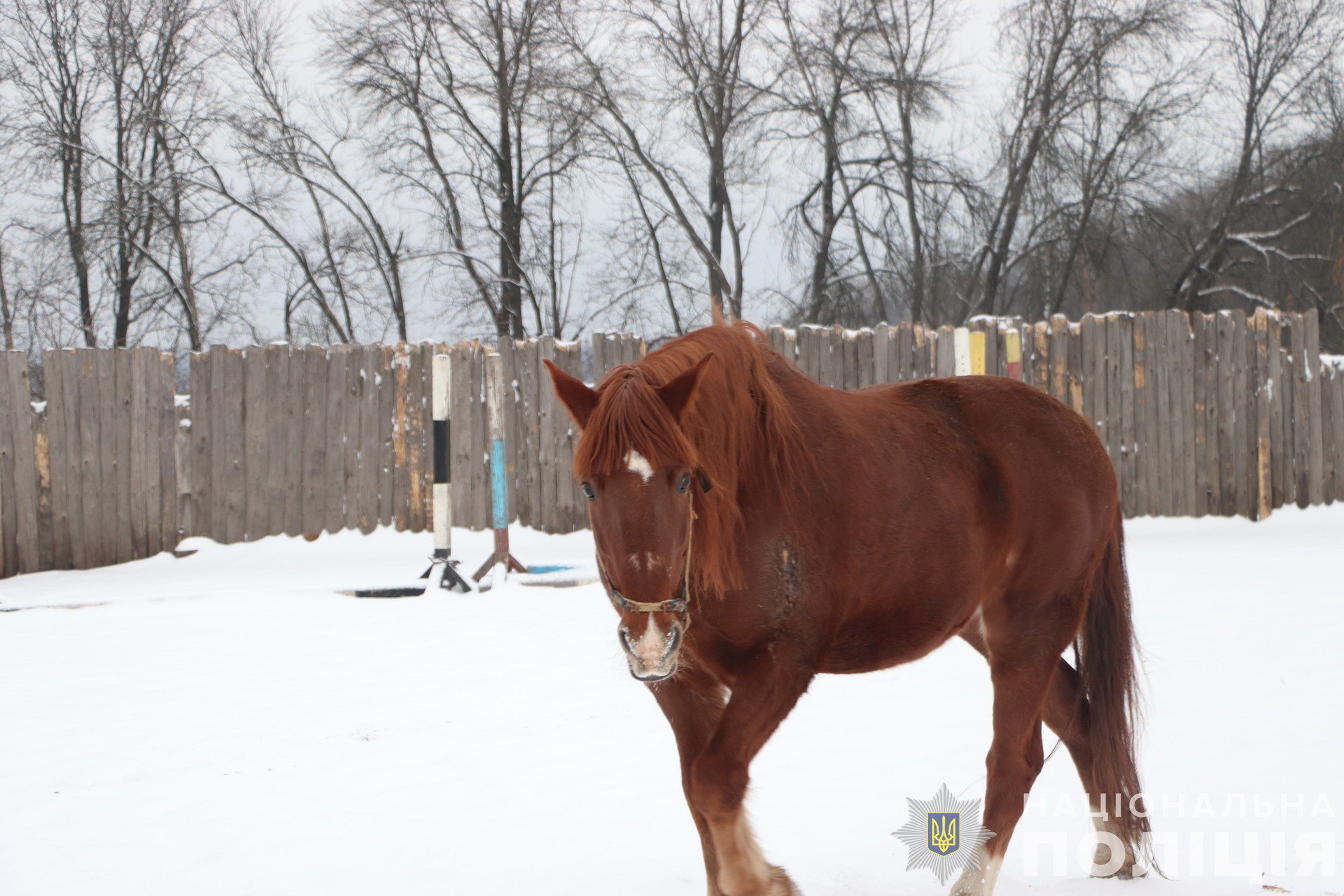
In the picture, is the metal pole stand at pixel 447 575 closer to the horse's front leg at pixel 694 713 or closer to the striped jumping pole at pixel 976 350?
the striped jumping pole at pixel 976 350

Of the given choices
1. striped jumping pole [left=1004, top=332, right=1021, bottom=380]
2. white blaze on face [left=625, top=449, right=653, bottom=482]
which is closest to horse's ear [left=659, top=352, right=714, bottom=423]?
white blaze on face [left=625, top=449, right=653, bottom=482]

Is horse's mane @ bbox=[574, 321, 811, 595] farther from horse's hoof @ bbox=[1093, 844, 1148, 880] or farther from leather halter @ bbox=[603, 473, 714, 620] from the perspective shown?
horse's hoof @ bbox=[1093, 844, 1148, 880]

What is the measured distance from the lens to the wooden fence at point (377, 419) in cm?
844

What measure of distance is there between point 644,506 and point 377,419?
23.7 ft

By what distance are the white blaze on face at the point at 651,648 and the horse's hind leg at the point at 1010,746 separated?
1.26 metres

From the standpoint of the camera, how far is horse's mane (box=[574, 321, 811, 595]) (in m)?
2.11

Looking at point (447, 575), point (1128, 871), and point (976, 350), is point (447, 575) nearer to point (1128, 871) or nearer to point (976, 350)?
point (976, 350)

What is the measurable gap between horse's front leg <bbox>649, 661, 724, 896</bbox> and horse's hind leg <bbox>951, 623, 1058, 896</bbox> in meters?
0.73

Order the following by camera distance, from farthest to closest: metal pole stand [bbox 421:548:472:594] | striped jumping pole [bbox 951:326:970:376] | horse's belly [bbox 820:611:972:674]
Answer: striped jumping pole [bbox 951:326:970:376] < metal pole stand [bbox 421:548:472:594] < horse's belly [bbox 820:611:972:674]

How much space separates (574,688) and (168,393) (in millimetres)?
5629

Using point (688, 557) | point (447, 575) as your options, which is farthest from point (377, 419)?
point (688, 557)

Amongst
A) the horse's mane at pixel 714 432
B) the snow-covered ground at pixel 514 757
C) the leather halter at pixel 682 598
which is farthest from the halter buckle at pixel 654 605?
the snow-covered ground at pixel 514 757

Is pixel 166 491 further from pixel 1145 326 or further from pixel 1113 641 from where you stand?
pixel 1145 326

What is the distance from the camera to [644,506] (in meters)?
2.06
